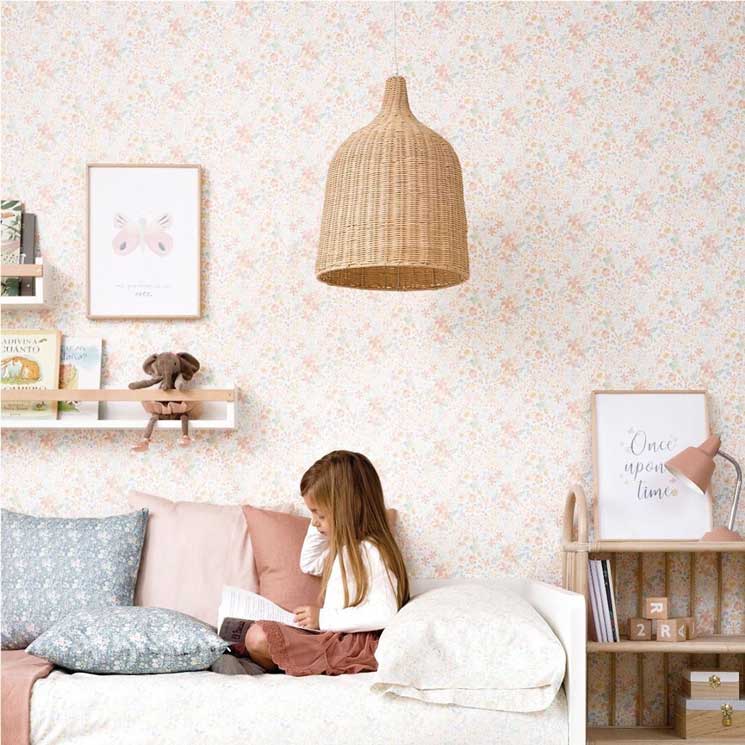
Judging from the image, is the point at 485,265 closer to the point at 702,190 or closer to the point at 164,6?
the point at 702,190

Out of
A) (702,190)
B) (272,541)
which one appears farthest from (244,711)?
(702,190)

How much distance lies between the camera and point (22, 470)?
2799mm

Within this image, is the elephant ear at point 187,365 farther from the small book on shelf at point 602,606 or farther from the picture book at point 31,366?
the small book on shelf at point 602,606

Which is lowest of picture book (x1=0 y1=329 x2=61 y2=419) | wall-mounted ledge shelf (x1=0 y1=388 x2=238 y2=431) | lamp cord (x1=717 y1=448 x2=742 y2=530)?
lamp cord (x1=717 y1=448 x2=742 y2=530)

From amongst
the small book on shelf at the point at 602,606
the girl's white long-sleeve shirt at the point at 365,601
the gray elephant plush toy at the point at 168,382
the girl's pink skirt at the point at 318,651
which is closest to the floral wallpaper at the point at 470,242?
the gray elephant plush toy at the point at 168,382

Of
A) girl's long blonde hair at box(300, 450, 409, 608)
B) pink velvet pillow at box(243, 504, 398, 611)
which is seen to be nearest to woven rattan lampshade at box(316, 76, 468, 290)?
girl's long blonde hair at box(300, 450, 409, 608)

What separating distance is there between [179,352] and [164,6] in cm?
107

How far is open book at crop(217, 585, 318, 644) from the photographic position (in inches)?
90.0

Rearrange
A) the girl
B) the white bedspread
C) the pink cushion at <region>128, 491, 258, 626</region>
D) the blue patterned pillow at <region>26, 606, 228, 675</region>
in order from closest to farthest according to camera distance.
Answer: the white bedspread → the blue patterned pillow at <region>26, 606, 228, 675</region> → the girl → the pink cushion at <region>128, 491, 258, 626</region>

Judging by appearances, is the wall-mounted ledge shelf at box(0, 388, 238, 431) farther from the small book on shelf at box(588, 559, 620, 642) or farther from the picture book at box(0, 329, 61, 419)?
the small book on shelf at box(588, 559, 620, 642)

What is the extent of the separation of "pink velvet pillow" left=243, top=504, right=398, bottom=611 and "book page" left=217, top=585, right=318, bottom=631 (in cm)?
6

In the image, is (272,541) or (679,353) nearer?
(272,541)

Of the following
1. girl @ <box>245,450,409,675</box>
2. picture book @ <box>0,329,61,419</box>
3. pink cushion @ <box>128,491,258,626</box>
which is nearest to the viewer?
girl @ <box>245,450,409,675</box>

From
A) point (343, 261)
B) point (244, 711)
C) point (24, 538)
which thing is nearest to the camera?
point (244, 711)
